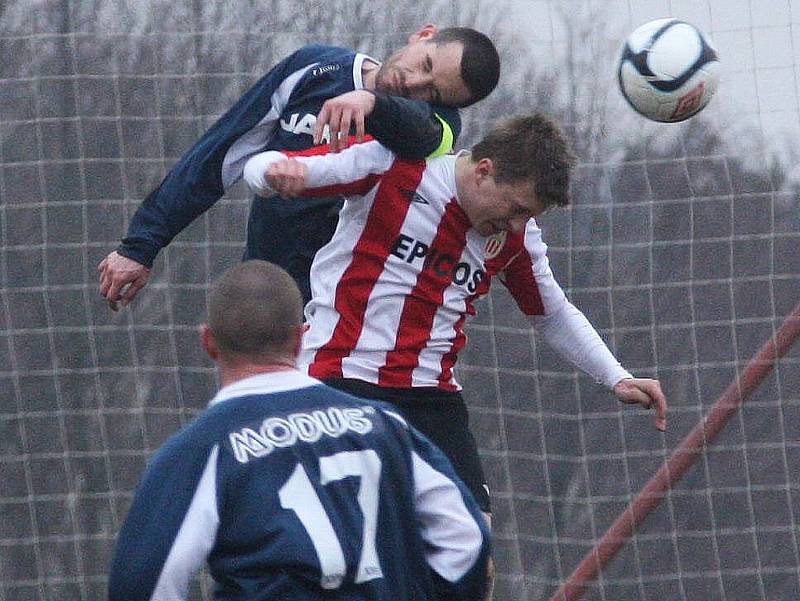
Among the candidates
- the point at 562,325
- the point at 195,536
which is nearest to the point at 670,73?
the point at 562,325

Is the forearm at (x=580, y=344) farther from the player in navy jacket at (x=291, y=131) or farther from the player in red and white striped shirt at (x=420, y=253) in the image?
the player in navy jacket at (x=291, y=131)

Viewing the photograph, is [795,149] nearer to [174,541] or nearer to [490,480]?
[490,480]

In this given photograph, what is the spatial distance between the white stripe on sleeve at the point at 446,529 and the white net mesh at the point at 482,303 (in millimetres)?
3790

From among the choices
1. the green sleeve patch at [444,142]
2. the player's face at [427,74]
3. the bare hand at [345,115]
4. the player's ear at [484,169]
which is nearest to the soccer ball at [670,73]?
the player's face at [427,74]

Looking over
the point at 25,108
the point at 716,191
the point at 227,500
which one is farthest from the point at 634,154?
the point at 227,500

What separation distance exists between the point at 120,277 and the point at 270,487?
177 cm

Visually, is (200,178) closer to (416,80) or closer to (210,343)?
(416,80)

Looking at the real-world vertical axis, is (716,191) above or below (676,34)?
below

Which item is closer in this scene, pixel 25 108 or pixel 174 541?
pixel 174 541

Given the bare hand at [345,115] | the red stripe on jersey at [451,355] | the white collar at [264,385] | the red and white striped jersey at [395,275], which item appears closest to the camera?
the white collar at [264,385]

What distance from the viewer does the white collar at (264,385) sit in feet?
9.00

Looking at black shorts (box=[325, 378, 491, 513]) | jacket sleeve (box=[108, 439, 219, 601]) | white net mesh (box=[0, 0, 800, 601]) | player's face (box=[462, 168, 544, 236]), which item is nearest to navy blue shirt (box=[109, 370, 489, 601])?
jacket sleeve (box=[108, 439, 219, 601])

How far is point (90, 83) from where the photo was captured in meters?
7.02

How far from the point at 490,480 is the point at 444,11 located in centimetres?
287
